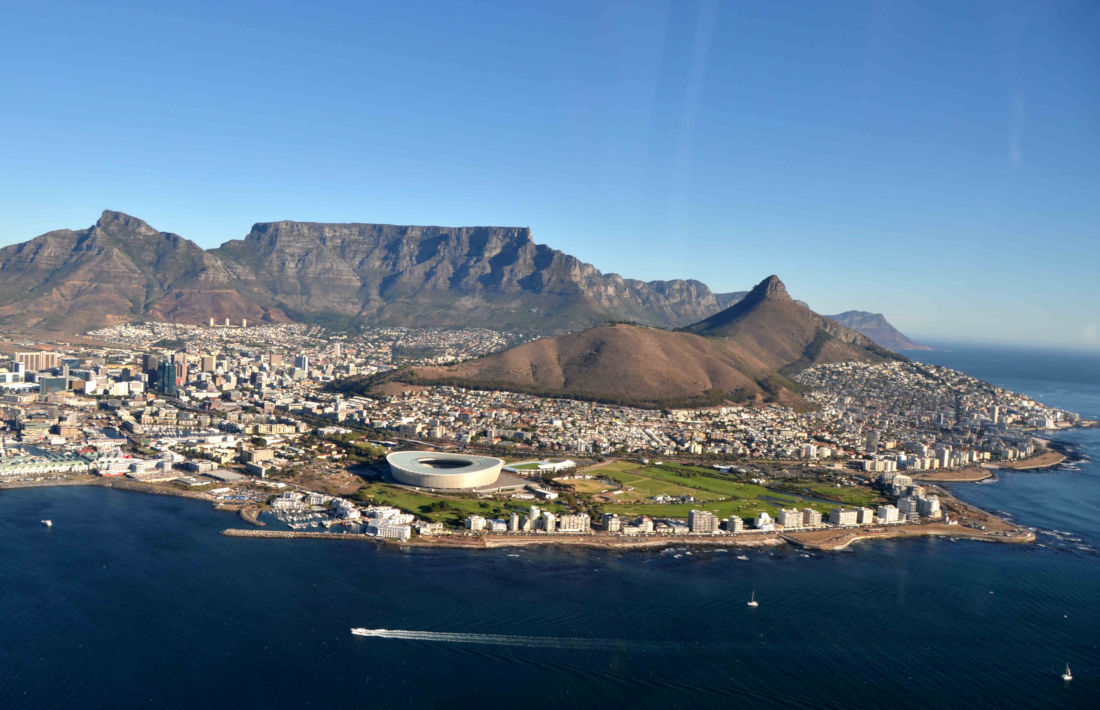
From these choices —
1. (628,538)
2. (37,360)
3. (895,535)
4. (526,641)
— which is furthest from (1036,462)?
(37,360)

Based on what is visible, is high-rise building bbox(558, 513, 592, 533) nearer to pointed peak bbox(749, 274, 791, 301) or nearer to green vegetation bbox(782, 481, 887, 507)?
green vegetation bbox(782, 481, 887, 507)

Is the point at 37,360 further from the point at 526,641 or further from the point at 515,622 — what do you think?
the point at 526,641

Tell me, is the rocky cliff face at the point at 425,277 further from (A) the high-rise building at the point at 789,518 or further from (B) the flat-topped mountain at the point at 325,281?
(A) the high-rise building at the point at 789,518

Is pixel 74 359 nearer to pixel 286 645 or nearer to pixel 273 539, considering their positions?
pixel 273 539

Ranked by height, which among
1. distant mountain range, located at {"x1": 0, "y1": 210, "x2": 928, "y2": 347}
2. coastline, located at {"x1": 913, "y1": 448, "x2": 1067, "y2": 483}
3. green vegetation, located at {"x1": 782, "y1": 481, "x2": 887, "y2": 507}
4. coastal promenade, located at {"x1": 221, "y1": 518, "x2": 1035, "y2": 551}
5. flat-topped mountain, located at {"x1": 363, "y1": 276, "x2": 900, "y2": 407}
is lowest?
coastal promenade, located at {"x1": 221, "y1": 518, "x2": 1035, "y2": 551}

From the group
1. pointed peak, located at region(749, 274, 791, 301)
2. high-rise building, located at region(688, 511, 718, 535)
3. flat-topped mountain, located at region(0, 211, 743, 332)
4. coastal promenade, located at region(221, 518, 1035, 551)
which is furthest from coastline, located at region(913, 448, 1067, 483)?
flat-topped mountain, located at region(0, 211, 743, 332)

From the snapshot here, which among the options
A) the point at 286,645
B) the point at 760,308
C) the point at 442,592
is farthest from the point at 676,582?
the point at 760,308
